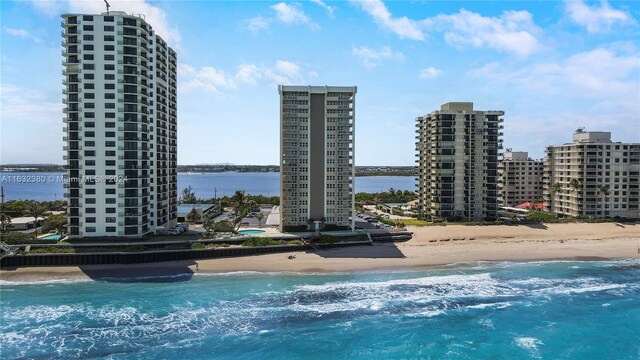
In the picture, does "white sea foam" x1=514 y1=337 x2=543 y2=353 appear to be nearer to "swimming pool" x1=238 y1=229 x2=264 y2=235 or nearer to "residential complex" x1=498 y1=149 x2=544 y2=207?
"swimming pool" x1=238 y1=229 x2=264 y2=235

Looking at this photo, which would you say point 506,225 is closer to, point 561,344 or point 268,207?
point 561,344

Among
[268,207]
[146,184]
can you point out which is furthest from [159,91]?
[268,207]

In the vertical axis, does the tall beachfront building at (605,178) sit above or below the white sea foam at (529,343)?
above

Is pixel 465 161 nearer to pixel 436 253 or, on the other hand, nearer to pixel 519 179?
pixel 436 253

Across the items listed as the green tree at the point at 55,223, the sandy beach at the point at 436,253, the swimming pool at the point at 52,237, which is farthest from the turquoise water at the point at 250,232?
the green tree at the point at 55,223

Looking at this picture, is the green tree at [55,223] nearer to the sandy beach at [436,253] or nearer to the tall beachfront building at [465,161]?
the sandy beach at [436,253]

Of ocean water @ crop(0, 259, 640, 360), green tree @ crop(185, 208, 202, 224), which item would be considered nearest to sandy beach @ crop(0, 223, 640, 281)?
ocean water @ crop(0, 259, 640, 360)
